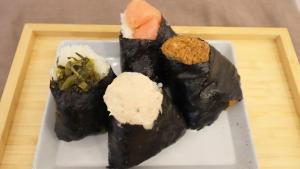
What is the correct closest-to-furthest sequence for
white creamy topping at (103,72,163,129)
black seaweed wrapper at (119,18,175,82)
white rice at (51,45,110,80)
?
white creamy topping at (103,72,163,129)
white rice at (51,45,110,80)
black seaweed wrapper at (119,18,175,82)

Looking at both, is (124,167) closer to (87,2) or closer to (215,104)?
(215,104)

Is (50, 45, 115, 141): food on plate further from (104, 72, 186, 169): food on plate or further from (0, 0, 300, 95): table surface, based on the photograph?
(0, 0, 300, 95): table surface

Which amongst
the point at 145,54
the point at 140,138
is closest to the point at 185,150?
the point at 140,138

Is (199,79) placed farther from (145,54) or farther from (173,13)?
(173,13)

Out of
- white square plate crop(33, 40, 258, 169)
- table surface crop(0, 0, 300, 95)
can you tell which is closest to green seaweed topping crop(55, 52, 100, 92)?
white square plate crop(33, 40, 258, 169)

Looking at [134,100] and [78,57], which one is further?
[78,57]

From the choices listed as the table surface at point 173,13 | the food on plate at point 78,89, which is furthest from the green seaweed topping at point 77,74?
the table surface at point 173,13

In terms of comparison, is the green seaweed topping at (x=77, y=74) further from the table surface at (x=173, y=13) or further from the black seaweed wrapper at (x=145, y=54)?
the table surface at (x=173, y=13)
